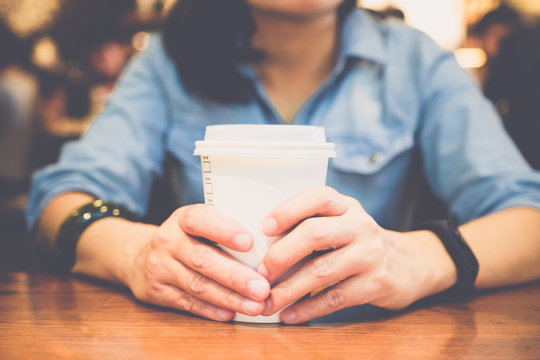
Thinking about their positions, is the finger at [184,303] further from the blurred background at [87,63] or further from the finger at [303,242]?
the blurred background at [87,63]

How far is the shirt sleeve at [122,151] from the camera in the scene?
40.1 inches

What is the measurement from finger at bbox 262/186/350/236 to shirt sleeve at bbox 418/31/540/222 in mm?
508

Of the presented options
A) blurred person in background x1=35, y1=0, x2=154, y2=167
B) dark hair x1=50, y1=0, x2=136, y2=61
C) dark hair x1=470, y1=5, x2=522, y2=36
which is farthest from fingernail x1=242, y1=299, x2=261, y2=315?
dark hair x1=50, y1=0, x2=136, y2=61

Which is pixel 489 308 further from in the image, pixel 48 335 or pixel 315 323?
pixel 48 335

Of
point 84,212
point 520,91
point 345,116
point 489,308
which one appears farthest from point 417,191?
point 520,91

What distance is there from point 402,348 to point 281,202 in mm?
219

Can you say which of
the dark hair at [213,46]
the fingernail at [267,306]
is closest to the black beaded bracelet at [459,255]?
the fingernail at [267,306]

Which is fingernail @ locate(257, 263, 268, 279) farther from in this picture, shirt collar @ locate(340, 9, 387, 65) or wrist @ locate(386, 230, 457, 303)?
shirt collar @ locate(340, 9, 387, 65)

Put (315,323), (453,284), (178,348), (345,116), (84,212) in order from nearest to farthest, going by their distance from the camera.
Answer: (178,348) < (315,323) < (453,284) < (84,212) < (345,116)

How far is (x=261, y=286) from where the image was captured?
0.56 m

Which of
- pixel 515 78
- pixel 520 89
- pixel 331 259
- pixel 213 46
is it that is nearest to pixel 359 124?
pixel 213 46

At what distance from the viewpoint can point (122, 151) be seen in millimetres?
1134

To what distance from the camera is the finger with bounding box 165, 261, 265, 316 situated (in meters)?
0.58

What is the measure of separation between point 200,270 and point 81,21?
6758mm
